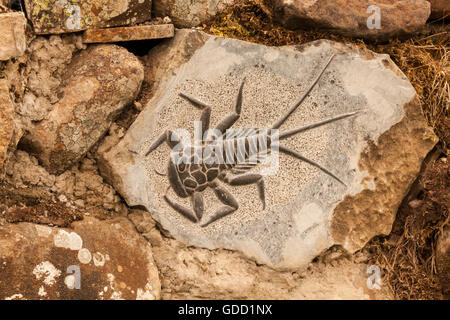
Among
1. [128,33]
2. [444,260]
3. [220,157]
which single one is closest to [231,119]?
[220,157]

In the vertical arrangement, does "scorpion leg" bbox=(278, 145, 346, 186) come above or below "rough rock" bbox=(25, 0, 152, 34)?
below

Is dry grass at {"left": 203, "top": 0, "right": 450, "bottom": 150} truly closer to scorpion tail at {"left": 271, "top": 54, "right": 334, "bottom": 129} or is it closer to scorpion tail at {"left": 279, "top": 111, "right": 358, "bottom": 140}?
scorpion tail at {"left": 271, "top": 54, "right": 334, "bottom": 129}

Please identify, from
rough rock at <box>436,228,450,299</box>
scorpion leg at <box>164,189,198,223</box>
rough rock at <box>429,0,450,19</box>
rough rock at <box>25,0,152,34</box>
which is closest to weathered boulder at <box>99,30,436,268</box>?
scorpion leg at <box>164,189,198,223</box>

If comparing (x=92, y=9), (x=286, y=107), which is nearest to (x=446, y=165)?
(x=286, y=107)

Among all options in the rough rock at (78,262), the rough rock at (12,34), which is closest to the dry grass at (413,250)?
the rough rock at (78,262)

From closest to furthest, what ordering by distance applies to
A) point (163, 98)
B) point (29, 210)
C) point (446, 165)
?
point (29, 210) → point (163, 98) → point (446, 165)

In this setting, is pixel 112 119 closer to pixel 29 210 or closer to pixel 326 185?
pixel 29 210
